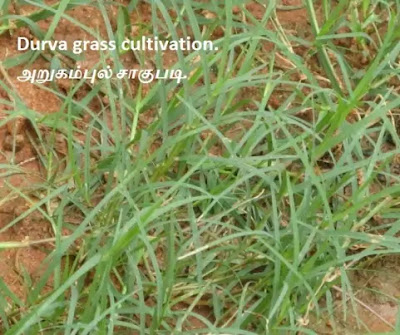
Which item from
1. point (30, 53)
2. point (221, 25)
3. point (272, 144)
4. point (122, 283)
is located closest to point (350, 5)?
point (221, 25)

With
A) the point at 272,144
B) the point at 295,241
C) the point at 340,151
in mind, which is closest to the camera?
the point at 295,241

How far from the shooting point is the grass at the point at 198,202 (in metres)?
1.41

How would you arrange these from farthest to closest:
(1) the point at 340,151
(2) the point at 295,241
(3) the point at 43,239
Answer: (1) the point at 340,151 < (3) the point at 43,239 < (2) the point at 295,241

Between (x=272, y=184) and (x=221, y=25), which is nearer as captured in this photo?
(x=272, y=184)

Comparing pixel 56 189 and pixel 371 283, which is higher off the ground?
pixel 56 189

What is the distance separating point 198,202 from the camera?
1.60 meters

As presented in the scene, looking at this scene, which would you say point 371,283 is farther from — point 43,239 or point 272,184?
point 43,239

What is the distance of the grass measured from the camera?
4.62 ft

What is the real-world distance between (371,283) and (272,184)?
1.05 feet

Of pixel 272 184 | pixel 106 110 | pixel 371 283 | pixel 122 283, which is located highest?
pixel 106 110

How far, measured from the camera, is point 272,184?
1551 mm

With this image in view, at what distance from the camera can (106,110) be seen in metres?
1.76

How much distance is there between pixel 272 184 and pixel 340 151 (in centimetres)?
31

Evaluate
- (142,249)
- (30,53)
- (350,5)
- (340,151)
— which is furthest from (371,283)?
(30,53)
